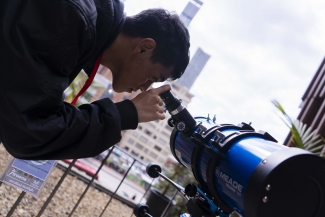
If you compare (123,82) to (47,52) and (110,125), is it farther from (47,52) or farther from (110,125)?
(47,52)

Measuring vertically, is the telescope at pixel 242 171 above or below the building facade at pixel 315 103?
below

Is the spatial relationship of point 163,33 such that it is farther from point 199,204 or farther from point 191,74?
point 191,74

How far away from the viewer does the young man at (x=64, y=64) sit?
91cm

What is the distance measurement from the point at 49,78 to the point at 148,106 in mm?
350

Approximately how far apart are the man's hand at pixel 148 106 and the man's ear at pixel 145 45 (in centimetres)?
19

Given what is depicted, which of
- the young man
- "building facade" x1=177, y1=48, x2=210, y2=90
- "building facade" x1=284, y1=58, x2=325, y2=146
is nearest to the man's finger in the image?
the young man

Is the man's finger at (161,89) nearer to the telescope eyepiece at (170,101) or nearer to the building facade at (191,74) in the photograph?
the telescope eyepiece at (170,101)

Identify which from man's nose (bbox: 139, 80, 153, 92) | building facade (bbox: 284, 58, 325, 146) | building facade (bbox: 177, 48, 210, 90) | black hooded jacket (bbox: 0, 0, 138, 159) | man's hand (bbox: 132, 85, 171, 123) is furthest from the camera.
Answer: building facade (bbox: 284, 58, 325, 146)

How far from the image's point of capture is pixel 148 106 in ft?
3.88

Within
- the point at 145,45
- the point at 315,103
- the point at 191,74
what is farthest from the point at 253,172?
the point at 191,74

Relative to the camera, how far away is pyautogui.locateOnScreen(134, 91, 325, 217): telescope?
0.96 meters

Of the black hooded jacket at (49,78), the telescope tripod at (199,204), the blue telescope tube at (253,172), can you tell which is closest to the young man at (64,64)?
the black hooded jacket at (49,78)

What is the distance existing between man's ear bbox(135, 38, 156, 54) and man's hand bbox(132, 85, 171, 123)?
7.3 inches

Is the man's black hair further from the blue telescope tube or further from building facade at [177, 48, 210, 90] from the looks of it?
the blue telescope tube
